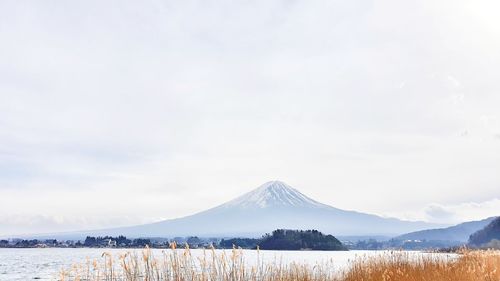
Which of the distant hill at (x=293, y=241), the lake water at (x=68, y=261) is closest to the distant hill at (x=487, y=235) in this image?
the distant hill at (x=293, y=241)

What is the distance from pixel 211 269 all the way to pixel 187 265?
1.10m

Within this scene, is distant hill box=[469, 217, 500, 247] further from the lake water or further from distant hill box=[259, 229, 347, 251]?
the lake water

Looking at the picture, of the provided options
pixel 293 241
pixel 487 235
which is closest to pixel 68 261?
pixel 293 241

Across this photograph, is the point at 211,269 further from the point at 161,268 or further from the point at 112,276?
the point at 112,276

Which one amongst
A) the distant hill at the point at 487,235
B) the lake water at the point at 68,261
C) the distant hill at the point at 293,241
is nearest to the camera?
the lake water at the point at 68,261

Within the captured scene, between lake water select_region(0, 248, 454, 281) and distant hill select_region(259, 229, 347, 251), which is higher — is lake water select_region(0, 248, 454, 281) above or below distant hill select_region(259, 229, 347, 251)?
below

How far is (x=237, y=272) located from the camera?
31.6 ft

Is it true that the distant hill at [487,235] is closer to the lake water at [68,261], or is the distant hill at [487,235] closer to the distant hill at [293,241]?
the distant hill at [293,241]

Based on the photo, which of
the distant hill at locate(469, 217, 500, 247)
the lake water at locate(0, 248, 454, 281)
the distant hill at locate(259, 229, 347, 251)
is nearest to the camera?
the lake water at locate(0, 248, 454, 281)

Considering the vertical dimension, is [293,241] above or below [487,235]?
below

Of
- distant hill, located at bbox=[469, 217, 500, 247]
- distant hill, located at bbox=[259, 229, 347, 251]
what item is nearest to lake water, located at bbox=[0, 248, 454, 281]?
distant hill, located at bbox=[259, 229, 347, 251]

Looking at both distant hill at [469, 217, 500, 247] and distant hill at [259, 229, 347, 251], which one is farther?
distant hill at [469, 217, 500, 247]

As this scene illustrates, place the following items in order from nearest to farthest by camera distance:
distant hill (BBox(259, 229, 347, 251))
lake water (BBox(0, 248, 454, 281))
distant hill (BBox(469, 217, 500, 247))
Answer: lake water (BBox(0, 248, 454, 281)) < distant hill (BBox(259, 229, 347, 251)) < distant hill (BBox(469, 217, 500, 247))

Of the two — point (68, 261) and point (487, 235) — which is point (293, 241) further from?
point (68, 261)
